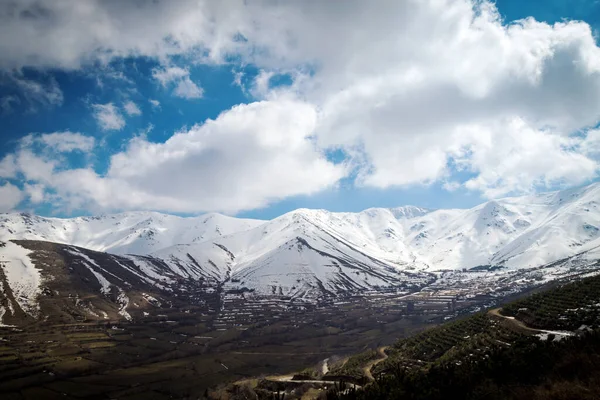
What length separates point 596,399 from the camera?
107 ft

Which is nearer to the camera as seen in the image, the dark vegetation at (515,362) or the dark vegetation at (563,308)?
the dark vegetation at (515,362)

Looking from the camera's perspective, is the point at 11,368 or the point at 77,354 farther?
the point at 77,354

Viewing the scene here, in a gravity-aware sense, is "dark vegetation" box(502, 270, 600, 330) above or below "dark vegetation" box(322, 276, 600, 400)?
above

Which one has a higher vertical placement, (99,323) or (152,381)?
(99,323)

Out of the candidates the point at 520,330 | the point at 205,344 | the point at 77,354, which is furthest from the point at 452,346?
the point at 77,354

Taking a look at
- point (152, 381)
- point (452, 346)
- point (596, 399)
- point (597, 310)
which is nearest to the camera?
point (596, 399)

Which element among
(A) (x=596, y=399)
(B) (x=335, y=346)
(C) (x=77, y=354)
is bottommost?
(B) (x=335, y=346)

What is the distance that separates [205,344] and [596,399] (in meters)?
161

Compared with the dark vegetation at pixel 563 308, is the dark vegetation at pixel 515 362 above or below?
below

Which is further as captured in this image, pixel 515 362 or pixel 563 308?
pixel 563 308

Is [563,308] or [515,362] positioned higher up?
[563,308]

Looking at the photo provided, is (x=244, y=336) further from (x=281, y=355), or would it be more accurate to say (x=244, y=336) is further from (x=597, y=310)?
(x=597, y=310)

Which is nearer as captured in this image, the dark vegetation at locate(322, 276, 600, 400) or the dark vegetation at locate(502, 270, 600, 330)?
the dark vegetation at locate(322, 276, 600, 400)

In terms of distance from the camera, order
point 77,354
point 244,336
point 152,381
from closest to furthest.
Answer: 1. point 152,381
2. point 77,354
3. point 244,336
